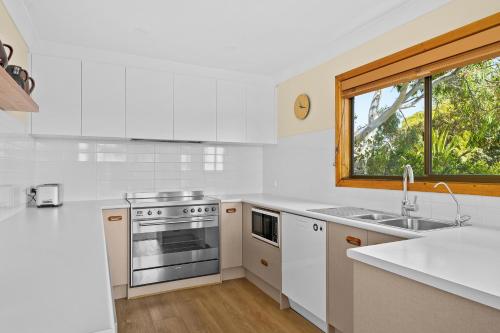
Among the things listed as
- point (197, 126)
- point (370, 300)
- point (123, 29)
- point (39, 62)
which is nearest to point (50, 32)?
point (39, 62)

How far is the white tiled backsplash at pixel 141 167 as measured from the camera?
3.21 m

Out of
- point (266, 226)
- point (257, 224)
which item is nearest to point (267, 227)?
point (266, 226)

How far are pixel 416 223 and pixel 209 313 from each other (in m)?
1.80

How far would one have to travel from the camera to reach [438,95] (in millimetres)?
2232

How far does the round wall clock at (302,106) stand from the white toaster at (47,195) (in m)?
2.52

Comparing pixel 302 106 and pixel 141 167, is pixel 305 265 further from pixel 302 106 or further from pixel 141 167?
pixel 141 167

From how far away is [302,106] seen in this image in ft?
11.3

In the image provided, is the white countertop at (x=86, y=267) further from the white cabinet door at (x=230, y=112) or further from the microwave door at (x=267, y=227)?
the white cabinet door at (x=230, y=112)

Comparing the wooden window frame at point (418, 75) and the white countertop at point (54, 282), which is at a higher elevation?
the wooden window frame at point (418, 75)

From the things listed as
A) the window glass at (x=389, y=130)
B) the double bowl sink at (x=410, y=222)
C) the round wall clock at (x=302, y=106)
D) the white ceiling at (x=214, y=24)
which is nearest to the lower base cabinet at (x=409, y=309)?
the double bowl sink at (x=410, y=222)

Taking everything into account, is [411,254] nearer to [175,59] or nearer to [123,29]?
[123,29]

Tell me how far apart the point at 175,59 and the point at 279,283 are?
254 cm

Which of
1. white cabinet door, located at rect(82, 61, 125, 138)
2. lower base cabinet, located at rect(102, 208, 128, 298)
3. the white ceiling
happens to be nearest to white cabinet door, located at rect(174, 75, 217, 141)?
the white ceiling

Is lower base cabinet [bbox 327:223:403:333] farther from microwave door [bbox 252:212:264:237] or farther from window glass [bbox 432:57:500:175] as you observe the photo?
microwave door [bbox 252:212:264:237]
